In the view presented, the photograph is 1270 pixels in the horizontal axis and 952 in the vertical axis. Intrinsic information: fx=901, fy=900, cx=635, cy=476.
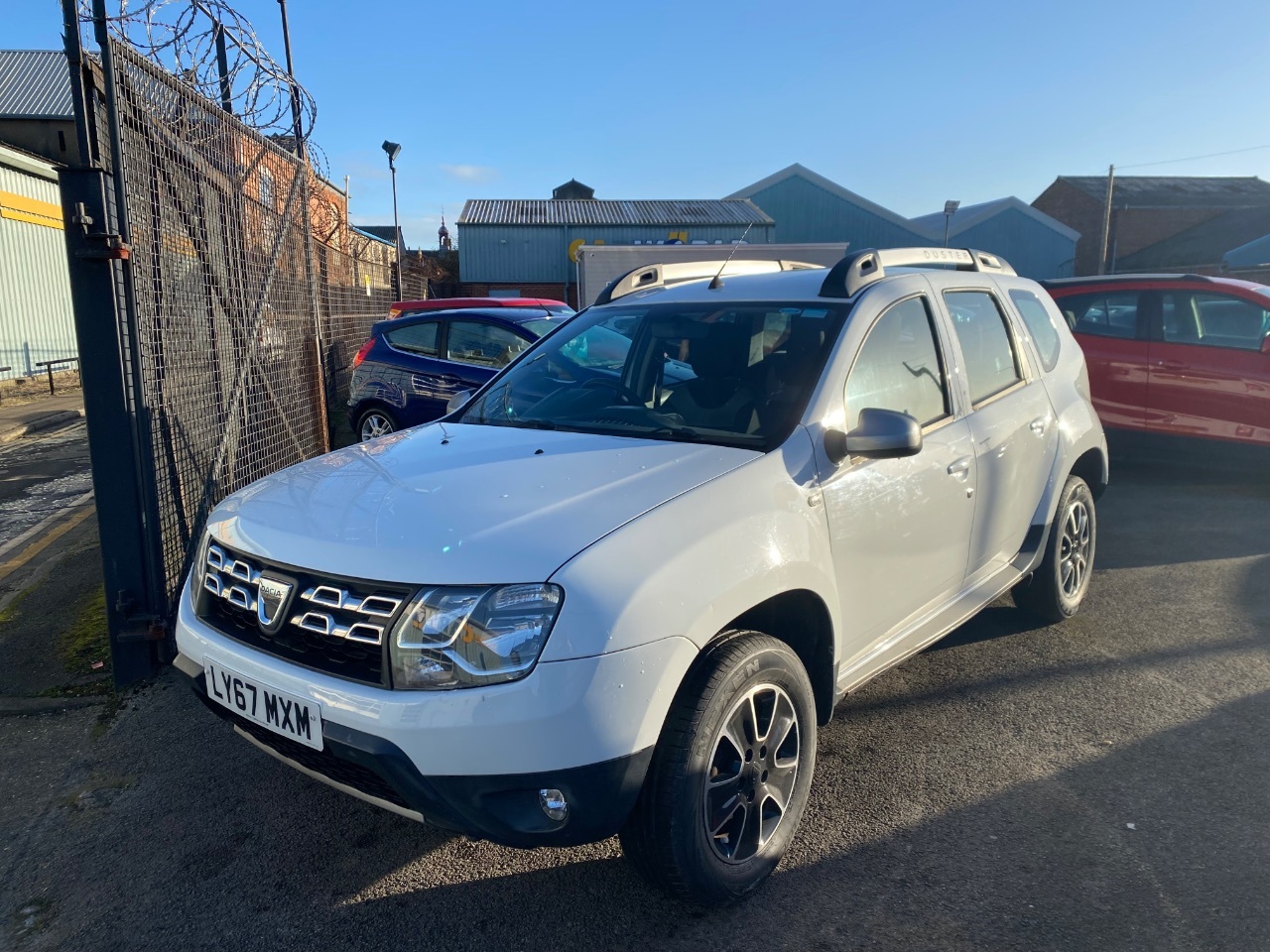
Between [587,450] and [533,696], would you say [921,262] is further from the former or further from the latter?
[533,696]

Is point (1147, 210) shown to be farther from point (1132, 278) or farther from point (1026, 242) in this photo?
point (1132, 278)

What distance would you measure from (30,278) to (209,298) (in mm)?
17193

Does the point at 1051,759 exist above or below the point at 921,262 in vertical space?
below

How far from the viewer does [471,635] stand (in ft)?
7.09

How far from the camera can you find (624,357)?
377 centimetres

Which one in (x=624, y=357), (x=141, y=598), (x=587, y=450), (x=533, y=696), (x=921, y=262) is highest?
(x=921, y=262)

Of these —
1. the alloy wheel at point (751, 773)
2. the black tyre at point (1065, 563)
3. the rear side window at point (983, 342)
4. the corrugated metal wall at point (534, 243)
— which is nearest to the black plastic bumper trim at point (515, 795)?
the alloy wheel at point (751, 773)

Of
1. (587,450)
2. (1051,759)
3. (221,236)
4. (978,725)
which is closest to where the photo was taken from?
(587,450)

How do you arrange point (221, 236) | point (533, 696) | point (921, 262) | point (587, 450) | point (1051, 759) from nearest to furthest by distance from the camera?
point (533, 696), point (587, 450), point (1051, 759), point (921, 262), point (221, 236)

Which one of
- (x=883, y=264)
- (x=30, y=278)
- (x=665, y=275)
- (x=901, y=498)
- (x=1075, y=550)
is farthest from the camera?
(x=30, y=278)

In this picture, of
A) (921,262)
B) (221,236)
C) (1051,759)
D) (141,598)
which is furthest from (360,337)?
(1051,759)

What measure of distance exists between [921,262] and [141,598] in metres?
3.82

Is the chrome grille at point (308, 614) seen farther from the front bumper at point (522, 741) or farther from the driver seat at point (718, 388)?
the driver seat at point (718, 388)

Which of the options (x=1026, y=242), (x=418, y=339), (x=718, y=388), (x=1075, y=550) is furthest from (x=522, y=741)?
(x=1026, y=242)
